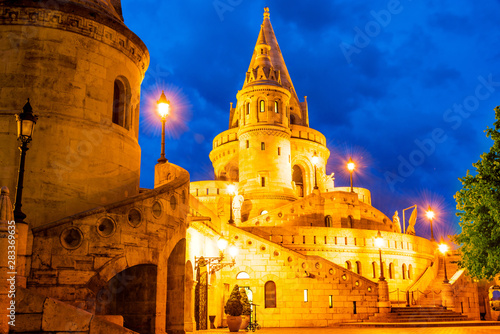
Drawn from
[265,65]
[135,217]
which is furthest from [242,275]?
[265,65]

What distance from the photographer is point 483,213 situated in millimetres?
20062

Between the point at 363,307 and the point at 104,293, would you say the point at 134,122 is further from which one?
the point at 363,307

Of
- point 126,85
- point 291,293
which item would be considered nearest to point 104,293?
point 126,85

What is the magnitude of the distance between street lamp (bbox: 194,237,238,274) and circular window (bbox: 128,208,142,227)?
25.9ft

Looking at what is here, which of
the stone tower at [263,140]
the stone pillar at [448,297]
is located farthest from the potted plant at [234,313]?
the stone tower at [263,140]

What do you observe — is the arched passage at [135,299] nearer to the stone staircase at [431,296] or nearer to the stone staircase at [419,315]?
the stone staircase at [419,315]

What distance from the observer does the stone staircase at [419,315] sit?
2734cm

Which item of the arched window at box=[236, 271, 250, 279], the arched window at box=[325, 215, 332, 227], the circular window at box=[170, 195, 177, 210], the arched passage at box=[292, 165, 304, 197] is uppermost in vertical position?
the arched passage at box=[292, 165, 304, 197]

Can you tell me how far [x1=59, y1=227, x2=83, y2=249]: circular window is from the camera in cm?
1311

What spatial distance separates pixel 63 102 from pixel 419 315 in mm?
21257

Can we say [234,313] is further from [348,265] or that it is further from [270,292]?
[348,265]

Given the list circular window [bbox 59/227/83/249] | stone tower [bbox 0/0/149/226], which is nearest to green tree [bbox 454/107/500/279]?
stone tower [bbox 0/0/149/226]

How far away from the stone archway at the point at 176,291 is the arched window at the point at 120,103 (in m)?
4.62

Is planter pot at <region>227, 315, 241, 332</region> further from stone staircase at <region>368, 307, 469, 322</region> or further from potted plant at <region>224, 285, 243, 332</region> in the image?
stone staircase at <region>368, 307, 469, 322</region>
